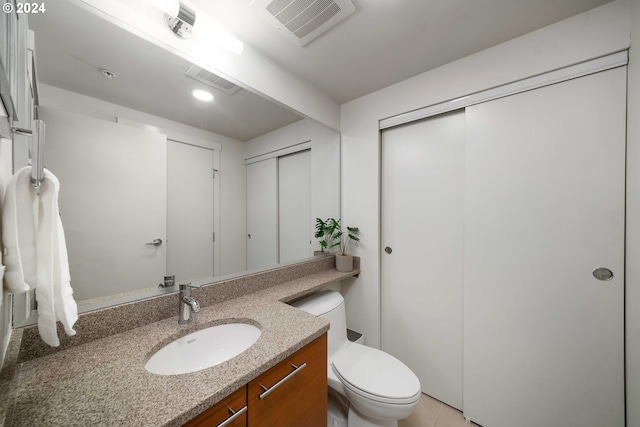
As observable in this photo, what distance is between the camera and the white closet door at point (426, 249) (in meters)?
1.51

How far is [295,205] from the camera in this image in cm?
183

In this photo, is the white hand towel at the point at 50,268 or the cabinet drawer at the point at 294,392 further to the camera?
the cabinet drawer at the point at 294,392

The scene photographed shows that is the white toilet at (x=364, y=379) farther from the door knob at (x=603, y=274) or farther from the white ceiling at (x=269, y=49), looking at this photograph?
the white ceiling at (x=269, y=49)

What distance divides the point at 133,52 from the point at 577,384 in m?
2.65

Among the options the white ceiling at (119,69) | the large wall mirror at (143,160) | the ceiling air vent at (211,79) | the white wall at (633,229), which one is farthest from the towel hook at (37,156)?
the white wall at (633,229)

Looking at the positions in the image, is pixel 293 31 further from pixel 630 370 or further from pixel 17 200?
pixel 630 370

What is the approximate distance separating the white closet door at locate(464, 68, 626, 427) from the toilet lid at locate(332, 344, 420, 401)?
0.54 metres

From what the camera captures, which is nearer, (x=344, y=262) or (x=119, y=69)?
(x=119, y=69)

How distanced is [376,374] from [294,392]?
0.58 m

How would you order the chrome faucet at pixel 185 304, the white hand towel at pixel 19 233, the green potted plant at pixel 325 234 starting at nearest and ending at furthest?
the white hand towel at pixel 19 233 < the chrome faucet at pixel 185 304 < the green potted plant at pixel 325 234

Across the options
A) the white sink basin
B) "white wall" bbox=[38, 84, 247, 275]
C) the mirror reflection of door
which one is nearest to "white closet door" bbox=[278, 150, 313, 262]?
the mirror reflection of door

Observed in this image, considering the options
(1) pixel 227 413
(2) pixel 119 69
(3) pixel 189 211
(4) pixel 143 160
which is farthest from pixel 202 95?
(1) pixel 227 413

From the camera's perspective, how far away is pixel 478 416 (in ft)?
4.54

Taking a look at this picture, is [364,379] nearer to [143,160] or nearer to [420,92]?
[143,160]
